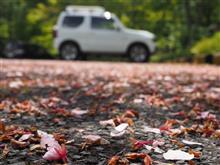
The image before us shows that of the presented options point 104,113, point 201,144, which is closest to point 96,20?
point 104,113

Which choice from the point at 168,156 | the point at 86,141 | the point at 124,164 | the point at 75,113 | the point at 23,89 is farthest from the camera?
the point at 23,89

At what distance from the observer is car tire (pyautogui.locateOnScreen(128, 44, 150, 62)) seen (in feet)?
71.0

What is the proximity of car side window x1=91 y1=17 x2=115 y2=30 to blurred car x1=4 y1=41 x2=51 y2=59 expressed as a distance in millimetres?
7598

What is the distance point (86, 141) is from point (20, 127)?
0.78 metres

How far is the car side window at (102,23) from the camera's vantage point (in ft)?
71.3

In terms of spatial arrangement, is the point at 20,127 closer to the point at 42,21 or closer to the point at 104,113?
the point at 104,113

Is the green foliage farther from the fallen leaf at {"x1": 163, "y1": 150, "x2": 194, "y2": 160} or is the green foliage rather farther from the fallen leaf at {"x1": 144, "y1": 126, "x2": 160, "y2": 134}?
the fallen leaf at {"x1": 163, "y1": 150, "x2": 194, "y2": 160}

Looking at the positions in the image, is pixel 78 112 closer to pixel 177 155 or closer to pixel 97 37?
pixel 177 155

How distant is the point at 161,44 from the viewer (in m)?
34.5

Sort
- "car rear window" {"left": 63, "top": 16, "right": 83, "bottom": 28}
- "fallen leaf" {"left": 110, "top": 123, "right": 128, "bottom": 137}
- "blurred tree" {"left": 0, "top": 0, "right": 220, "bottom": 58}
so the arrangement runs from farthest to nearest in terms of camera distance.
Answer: "blurred tree" {"left": 0, "top": 0, "right": 220, "bottom": 58} → "car rear window" {"left": 63, "top": 16, "right": 83, "bottom": 28} → "fallen leaf" {"left": 110, "top": 123, "right": 128, "bottom": 137}

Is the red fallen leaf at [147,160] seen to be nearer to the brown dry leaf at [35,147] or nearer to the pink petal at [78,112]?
the brown dry leaf at [35,147]

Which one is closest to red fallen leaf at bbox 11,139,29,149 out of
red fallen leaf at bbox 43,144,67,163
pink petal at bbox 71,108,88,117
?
red fallen leaf at bbox 43,144,67,163

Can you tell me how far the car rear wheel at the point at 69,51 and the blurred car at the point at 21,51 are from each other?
6.51m

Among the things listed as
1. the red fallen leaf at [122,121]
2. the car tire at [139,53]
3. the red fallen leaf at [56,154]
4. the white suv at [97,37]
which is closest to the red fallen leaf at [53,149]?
the red fallen leaf at [56,154]
